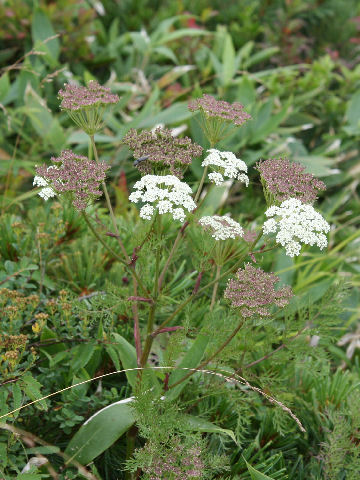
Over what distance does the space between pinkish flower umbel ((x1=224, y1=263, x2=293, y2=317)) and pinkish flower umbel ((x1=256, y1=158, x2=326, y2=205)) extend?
0.17 meters

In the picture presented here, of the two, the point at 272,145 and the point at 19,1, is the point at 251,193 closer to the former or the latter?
the point at 272,145

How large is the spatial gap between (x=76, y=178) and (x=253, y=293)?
1.50ft

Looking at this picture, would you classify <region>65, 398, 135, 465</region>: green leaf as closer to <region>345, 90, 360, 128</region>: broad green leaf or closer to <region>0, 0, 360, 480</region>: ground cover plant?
<region>0, 0, 360, 480</region>: ground cover plant

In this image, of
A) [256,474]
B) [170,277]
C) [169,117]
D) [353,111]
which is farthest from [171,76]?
[256,474]

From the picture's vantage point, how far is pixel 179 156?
4.35ft

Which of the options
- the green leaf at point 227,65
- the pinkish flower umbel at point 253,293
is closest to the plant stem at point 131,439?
the pinkish flower umbel at point 253,293

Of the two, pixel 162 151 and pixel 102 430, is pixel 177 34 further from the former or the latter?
pixel 102 430

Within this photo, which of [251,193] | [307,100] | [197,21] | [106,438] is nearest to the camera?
[106,438]

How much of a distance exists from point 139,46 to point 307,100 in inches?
43.0

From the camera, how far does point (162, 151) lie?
135cm

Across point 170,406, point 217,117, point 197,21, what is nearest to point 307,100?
point 197,21

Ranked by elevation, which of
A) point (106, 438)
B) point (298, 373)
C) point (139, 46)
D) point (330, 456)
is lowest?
point (298, 373)

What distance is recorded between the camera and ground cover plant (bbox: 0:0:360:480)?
130 cm

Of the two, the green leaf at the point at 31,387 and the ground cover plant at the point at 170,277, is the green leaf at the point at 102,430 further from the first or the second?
the green leaf at the point at 31,387
